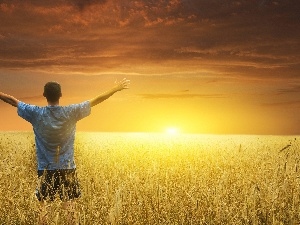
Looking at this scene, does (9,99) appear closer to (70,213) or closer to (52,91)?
(52,91)

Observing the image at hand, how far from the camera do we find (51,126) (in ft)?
14.4

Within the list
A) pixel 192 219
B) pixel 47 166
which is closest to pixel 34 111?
pixel 47 166

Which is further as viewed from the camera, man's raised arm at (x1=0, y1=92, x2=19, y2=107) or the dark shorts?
man's raised arm at (x1=0, y1=92, x2=19, y2=107)

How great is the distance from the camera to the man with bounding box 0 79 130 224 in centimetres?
438

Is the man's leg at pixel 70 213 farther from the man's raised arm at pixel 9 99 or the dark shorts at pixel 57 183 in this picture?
the man's raised arm at pixel 9 99

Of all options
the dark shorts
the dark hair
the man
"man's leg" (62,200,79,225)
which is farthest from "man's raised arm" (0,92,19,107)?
"man's leg" (62,200,79,225)

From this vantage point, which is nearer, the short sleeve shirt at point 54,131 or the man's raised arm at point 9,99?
the short sleeve shirt at point 54,131

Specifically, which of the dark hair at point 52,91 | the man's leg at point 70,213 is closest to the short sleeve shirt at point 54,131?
the dark hair at point 52,91

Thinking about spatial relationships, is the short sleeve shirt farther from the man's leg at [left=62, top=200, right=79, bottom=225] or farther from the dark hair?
the man's leg at [left=62, top=200, right=79, bottom=225]

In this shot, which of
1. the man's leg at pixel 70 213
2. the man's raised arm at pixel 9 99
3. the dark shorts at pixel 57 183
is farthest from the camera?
the man's raised arm at pixel 9 99

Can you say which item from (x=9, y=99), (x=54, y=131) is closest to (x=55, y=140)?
(x=54, y=131)

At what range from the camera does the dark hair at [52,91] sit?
4.44 metres

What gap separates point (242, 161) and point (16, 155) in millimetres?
4817

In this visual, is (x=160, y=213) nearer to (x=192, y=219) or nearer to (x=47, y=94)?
(x=192, y=219)
